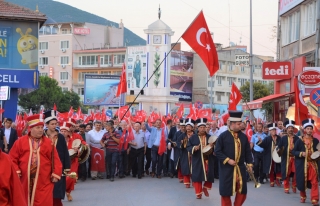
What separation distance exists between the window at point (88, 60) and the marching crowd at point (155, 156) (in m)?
94.0

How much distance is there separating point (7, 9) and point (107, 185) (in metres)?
22.9

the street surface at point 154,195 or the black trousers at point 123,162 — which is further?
the black trousers at point 123,162

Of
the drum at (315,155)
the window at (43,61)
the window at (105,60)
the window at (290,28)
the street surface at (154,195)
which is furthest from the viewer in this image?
the window at (43,61)

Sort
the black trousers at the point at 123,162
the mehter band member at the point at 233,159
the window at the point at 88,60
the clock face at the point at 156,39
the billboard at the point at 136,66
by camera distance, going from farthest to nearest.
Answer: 1. the window at the point at 88,60
2. the billboard at the point at 136,66
3. the clock face at the point at 156,39
4. the black trousers at the point at 123,162
5. the mehter band member at the point at 233,159

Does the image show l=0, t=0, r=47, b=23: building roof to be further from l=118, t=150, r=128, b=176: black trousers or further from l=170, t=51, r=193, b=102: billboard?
l=170, t=51, r=193, b=102: billboard

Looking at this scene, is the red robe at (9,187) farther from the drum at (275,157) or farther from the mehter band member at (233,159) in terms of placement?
the drum at (275,157)

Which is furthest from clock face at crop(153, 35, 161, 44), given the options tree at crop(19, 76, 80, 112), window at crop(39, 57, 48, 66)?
window at crop(39, 57, 48, 66)

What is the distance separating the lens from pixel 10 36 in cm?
4038

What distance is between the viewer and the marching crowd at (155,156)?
33.9ft

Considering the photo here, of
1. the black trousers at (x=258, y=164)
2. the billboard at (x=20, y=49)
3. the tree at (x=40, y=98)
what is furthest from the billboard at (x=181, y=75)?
the black trousers at (x=258, y=164)

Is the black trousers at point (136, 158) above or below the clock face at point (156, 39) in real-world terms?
below

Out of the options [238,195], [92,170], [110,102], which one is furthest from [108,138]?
[110,102]

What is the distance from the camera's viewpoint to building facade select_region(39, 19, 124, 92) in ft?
395

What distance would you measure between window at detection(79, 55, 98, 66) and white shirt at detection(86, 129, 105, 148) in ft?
318
